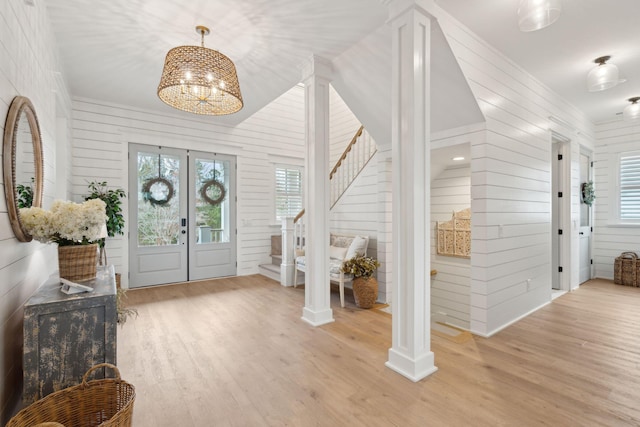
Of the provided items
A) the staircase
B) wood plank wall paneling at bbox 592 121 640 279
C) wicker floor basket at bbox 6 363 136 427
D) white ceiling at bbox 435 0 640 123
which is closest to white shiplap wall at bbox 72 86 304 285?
the staircase

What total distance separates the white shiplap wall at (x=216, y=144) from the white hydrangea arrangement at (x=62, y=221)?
3.23 metres

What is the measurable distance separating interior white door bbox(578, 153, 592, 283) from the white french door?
6.38 meters

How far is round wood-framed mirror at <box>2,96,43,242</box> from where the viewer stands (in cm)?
162

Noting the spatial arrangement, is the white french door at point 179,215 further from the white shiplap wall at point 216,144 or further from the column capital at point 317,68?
the column capital at point 317,68

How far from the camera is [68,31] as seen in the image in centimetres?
297

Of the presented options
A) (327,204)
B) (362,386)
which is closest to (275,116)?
(327,204)

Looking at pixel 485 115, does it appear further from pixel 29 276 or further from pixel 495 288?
pixel 29 276

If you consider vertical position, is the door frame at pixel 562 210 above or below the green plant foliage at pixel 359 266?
above

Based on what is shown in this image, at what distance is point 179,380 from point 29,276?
4.09ft

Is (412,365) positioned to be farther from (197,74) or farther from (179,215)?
(179,215)

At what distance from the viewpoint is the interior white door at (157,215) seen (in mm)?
4934

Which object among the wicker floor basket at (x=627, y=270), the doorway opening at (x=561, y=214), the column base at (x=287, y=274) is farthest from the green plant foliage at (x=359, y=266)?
the wicker floor basket at (x=627, y=270)

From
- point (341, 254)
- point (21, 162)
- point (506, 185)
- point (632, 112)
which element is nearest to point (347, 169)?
point (341, 254)

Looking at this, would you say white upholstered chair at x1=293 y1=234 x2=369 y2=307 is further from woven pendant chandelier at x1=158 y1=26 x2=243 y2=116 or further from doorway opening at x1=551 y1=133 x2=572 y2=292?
doorway opening at x1=551 y1=133 x2=572 y2=292
